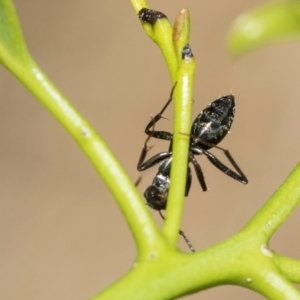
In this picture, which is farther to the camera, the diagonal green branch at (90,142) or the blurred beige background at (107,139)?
the blurred beige background at (107,139)

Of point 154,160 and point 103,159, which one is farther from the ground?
point 103,159

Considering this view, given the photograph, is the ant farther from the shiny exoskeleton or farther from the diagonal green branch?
the diagonal green branch

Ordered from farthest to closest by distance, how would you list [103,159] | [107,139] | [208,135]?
Result: 1. [107,139]
2. [208,135]
3. [103,159]

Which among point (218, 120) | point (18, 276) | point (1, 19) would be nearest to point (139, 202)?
point (1, 19)

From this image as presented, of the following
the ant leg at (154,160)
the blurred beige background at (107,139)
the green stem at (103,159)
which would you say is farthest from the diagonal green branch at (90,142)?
the blurred beige background at (107,139)

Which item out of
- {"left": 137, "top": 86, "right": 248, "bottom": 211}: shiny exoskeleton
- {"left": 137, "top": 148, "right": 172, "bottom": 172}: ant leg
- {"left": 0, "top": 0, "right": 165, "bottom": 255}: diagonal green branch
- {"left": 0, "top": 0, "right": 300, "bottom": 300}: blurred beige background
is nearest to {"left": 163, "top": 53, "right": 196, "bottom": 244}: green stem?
{"left": 0, "top": 0, "right": 165, "bottom": 255}: diagonal green branch

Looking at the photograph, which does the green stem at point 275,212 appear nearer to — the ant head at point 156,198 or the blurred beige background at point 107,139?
the ant head at point 156,198

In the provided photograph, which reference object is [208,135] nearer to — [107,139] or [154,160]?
[154,160]

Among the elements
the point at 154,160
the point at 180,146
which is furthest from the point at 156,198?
the point at 180,146
